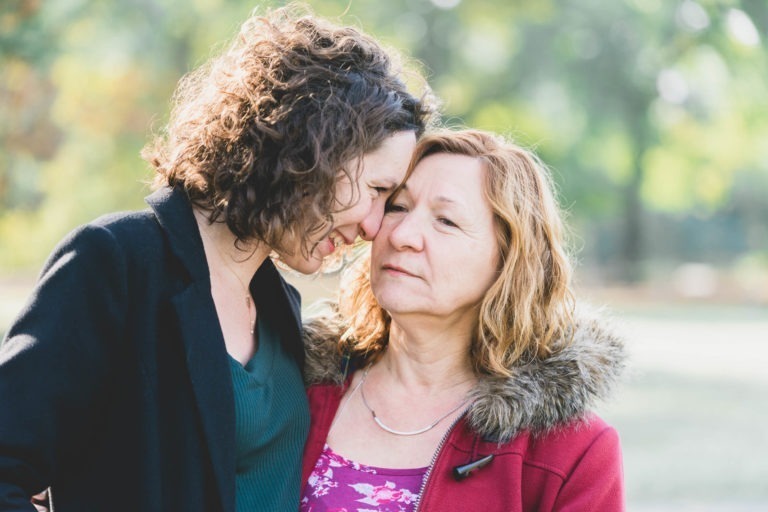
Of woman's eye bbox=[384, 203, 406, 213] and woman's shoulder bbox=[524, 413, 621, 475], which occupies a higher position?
woman's eye bbox=[384, 203, 406, 213]

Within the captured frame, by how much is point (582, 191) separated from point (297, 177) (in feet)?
93.4

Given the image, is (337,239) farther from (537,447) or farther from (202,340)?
(537,447)

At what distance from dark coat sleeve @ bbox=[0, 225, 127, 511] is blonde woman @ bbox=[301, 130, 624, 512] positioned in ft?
2.94

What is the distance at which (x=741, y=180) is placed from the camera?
35531 mm

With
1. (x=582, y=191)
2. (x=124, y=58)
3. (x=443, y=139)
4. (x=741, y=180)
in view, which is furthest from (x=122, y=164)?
(x=741, y=180)

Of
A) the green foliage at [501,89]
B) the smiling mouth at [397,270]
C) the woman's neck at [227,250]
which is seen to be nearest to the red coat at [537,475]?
the smiling mouth at [397,270]

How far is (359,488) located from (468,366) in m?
0.56

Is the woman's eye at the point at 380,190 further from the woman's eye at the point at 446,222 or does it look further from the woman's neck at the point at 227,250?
the woman's neck at the point at 227,250

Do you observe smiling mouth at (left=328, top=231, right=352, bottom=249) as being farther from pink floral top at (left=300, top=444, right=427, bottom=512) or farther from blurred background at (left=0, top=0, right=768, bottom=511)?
blurred background at (left=0, top=0, right=768, bottom=511)

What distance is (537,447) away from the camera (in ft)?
8.67

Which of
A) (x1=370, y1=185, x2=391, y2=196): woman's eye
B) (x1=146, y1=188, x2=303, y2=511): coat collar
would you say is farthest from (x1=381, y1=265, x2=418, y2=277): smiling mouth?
(x1=146, y1=188, x2=303, y2=511): coat collar

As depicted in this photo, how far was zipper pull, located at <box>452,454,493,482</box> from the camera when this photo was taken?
2605 mm

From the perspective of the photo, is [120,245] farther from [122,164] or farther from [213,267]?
[122,164]

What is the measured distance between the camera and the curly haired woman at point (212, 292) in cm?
210
